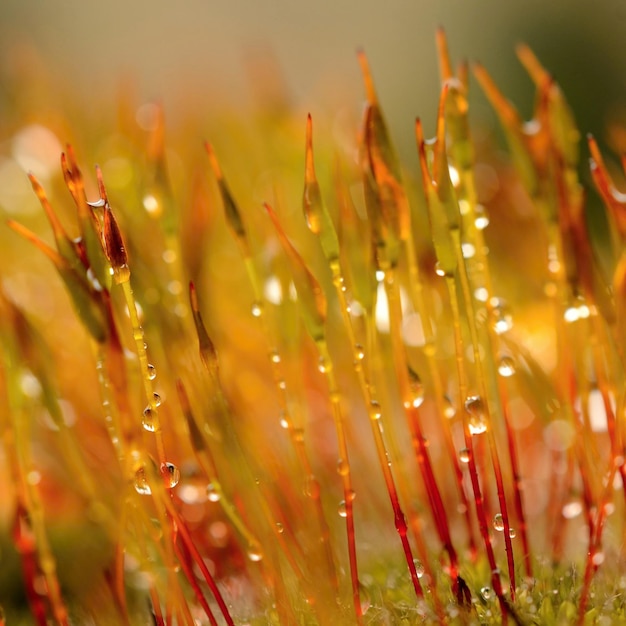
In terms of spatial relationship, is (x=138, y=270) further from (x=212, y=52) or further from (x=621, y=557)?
(x=212, y=52)

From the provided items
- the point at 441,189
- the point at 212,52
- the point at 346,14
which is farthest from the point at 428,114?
the point at 441,189

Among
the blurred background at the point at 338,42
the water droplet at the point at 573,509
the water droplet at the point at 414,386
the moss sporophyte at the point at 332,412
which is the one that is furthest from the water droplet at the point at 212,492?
the blurred background at the point at 338,42

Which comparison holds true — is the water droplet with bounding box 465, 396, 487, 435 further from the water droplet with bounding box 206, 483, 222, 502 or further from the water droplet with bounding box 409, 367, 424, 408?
the water droplet with bounding box 206, 483, 222, 502

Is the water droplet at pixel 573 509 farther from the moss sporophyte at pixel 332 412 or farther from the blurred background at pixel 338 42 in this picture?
the blurred background at pixel 338 42

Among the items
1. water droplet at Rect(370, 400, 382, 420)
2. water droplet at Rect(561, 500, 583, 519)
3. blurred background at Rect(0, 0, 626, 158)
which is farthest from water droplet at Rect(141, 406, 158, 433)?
blurred background at Rect(0, 0, 626, 158)

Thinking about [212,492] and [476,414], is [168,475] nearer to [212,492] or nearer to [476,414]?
[212,492]

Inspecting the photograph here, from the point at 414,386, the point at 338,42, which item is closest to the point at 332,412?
the point at 414,386
